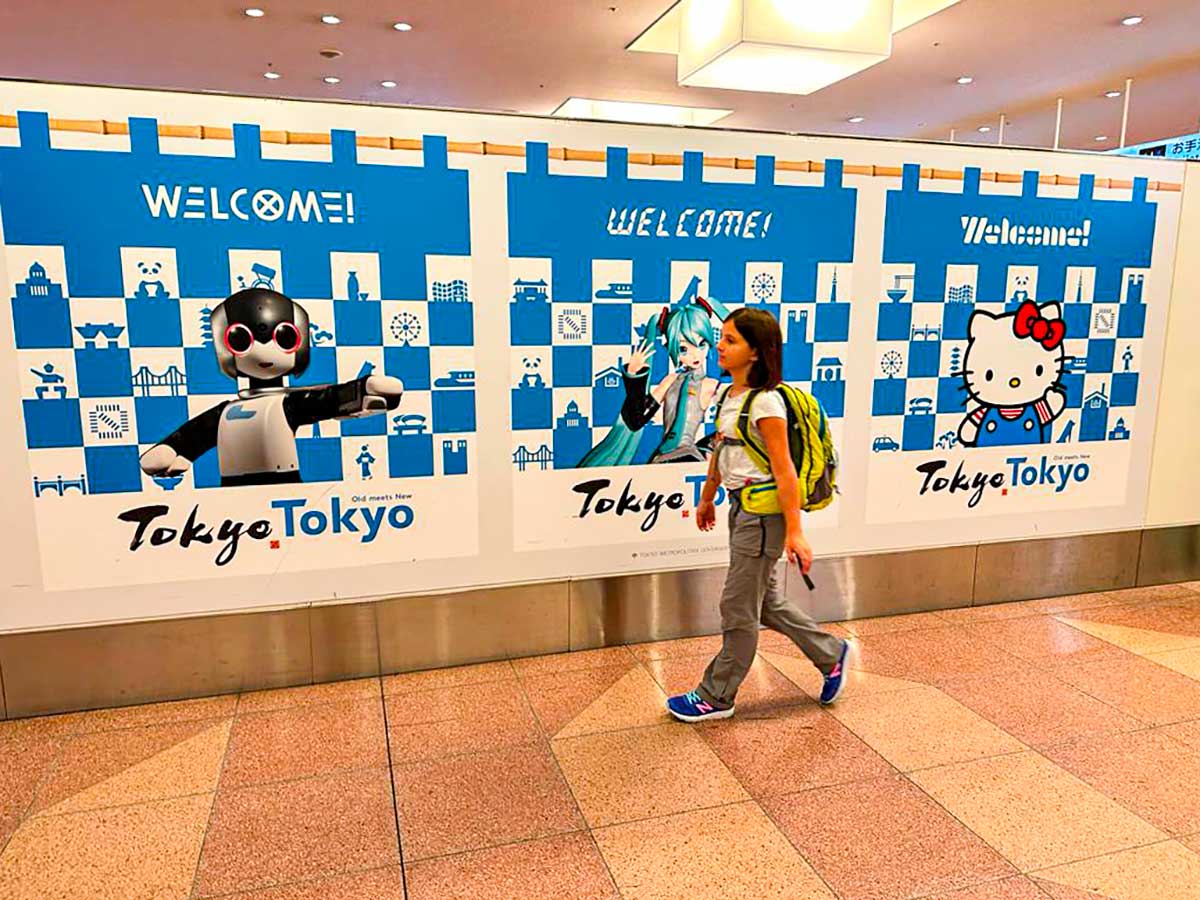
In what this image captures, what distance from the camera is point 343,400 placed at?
3041 millimetres

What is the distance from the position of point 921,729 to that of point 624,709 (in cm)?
100

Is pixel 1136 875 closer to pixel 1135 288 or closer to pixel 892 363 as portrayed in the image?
pixel 892 363

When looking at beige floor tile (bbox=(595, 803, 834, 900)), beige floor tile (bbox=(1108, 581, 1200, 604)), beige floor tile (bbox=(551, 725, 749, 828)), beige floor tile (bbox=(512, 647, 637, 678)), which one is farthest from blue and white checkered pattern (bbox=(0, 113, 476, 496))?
beige floor tile (bbox=(1108, 581, 1200, 604))

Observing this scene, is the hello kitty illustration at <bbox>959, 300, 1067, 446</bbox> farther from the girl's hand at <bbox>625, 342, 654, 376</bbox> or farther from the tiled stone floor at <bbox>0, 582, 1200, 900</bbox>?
the girl's hand at <bbox>625, 342, 654, 376</bbox>

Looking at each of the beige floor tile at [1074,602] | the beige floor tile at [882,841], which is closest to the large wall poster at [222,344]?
the beige floor tile at [882,841]

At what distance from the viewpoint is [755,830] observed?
7.53 feet

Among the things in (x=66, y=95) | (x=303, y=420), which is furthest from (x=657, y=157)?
(x=66, y=95)

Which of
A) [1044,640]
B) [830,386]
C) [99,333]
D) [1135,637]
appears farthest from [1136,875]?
[99,333]

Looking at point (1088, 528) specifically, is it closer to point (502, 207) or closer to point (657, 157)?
point (657, 157)

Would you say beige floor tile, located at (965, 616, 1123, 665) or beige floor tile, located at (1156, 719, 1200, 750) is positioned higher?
beige floor tile, located at (965, 616, 1123, 665)

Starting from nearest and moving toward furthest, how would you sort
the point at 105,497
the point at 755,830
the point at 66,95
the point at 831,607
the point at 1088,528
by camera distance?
the point at 755,830 → the point at 66,95 → the point at 105,497 → the point at 831,607 → the point at 1088,528

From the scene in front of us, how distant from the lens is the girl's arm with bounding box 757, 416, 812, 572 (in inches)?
103

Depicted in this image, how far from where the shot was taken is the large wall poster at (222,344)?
8.91 ft

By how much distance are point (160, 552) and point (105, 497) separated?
0.83 feet
